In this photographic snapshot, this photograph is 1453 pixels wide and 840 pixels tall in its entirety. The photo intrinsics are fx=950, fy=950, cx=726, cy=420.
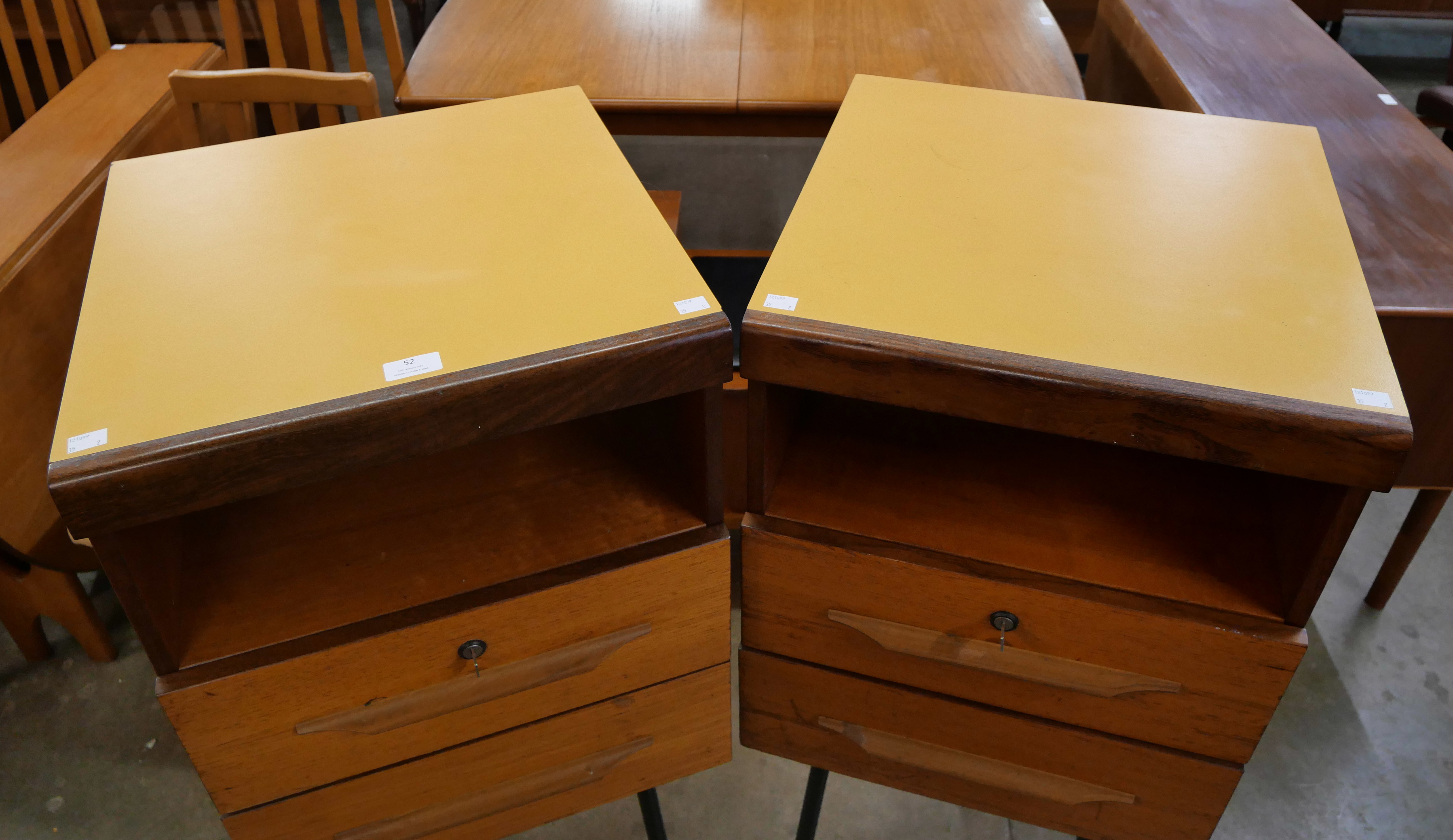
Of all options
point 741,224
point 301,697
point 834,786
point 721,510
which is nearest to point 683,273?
point 721,510

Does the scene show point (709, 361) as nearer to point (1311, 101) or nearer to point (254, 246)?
point (254, 246)

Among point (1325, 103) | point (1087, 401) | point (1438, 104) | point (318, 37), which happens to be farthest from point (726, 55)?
point (1438, 104)

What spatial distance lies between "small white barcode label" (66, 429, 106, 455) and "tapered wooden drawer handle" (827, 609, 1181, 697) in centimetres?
60

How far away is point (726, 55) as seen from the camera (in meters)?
1.72

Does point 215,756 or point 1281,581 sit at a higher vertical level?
point 1281,581

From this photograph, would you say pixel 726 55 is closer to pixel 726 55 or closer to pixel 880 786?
pixel 726 55

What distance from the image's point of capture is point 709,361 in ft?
2.38

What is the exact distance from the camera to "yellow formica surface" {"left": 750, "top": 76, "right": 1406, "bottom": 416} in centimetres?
70

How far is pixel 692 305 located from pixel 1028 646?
1.43 feet

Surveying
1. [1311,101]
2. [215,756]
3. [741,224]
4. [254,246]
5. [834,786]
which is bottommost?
[834,786]

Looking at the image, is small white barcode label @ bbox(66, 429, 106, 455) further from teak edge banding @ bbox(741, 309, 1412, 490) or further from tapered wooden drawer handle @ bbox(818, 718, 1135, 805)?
tapered wooden drawer handle @ bbox(818, 718, 1135, 805)

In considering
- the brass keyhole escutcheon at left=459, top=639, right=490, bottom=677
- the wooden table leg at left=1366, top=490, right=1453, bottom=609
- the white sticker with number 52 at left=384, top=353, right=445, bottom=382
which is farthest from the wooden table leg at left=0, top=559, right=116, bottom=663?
the wooden table leg at left=1366, top=490, right=1453, bottom=609

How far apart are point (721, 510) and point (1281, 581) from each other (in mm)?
485

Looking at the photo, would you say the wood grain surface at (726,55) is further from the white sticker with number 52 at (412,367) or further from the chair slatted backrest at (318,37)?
the white sticker with number 52 at (412,367)
